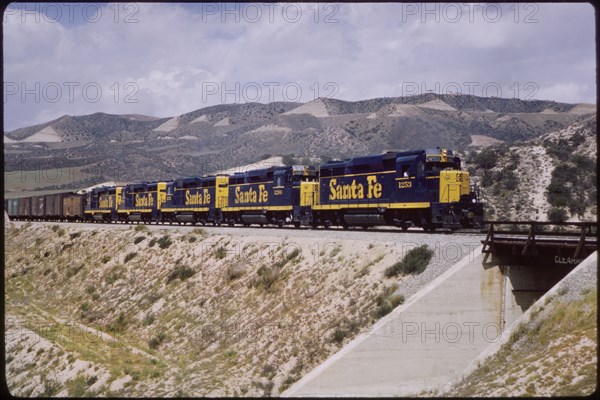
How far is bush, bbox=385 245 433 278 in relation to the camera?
22.7 m

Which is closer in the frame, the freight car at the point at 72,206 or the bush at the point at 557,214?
the bush at the point at 557,214

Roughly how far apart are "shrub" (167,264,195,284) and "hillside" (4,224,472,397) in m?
0.09

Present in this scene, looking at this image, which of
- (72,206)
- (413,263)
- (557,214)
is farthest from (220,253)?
(72,206)

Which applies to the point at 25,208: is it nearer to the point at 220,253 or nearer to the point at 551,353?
the point at 220,253

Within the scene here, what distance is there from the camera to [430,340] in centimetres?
1934

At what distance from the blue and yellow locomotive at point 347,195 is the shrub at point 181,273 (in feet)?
24.8

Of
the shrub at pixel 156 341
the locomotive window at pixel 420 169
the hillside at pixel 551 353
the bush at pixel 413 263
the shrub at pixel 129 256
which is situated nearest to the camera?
the hillside at pixel 551 353

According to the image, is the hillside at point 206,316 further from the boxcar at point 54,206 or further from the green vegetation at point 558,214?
the boxcar at point 54,206

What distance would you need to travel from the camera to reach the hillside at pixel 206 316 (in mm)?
21688

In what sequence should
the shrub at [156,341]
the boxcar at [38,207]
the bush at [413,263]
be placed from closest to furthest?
the bush at [413,263], the shrub at [156,341], the boxcar at [38,207]

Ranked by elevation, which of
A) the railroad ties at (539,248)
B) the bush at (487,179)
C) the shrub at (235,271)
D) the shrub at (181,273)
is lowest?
the shrub at (181,273)

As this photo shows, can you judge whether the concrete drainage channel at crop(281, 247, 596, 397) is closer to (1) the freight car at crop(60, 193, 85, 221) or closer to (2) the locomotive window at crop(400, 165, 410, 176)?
(2) the locomotive window at crop(400, 165, 410, 176)

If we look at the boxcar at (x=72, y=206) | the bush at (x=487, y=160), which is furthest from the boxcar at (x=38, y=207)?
the bush at (x=487, y=160)

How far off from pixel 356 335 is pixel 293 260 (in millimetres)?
8200
